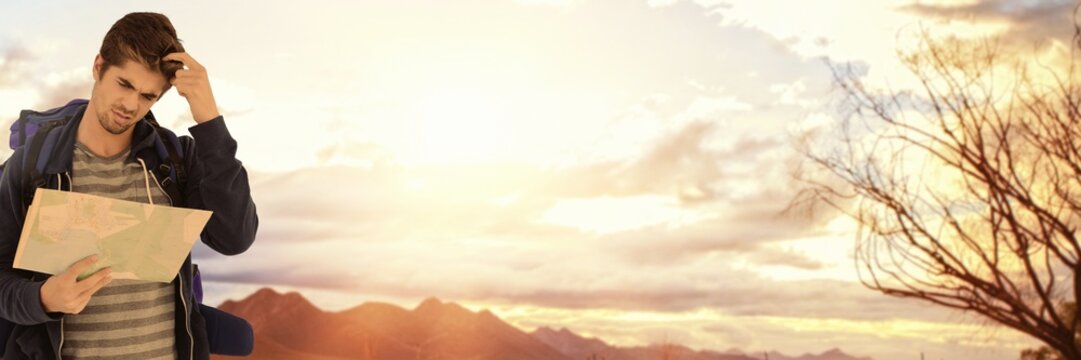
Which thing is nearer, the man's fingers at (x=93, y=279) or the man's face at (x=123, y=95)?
the man's fingers at (x=93, y=279)

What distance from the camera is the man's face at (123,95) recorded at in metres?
2.81

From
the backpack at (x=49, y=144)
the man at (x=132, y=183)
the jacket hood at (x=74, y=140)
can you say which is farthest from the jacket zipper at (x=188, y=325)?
the jacket hood at (x=74, y=140)

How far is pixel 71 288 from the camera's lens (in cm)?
256

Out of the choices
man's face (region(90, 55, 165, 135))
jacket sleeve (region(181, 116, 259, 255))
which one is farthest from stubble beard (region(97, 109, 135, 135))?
jacket sleeve (region(181, 116, 259, 255))

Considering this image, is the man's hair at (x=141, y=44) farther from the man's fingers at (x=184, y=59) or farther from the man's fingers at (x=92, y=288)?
the man's fingers at (x=92, y=288)

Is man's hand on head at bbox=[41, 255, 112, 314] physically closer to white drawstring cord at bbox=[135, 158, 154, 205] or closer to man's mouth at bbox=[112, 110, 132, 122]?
white drawstring cord at bbox=[135, 158, 154, 205]

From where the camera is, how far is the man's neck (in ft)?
9.52

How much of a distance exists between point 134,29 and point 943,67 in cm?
759

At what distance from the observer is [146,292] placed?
2875 millimetres

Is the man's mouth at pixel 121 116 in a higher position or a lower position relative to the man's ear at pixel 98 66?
lower

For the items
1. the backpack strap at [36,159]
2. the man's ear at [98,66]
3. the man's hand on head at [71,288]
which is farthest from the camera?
the man's ear at [98,66]

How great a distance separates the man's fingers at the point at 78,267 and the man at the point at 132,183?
12 cm

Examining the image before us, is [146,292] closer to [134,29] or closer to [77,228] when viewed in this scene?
[77,228]

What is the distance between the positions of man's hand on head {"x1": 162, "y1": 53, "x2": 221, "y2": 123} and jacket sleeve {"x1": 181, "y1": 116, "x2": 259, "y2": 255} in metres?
0.03
